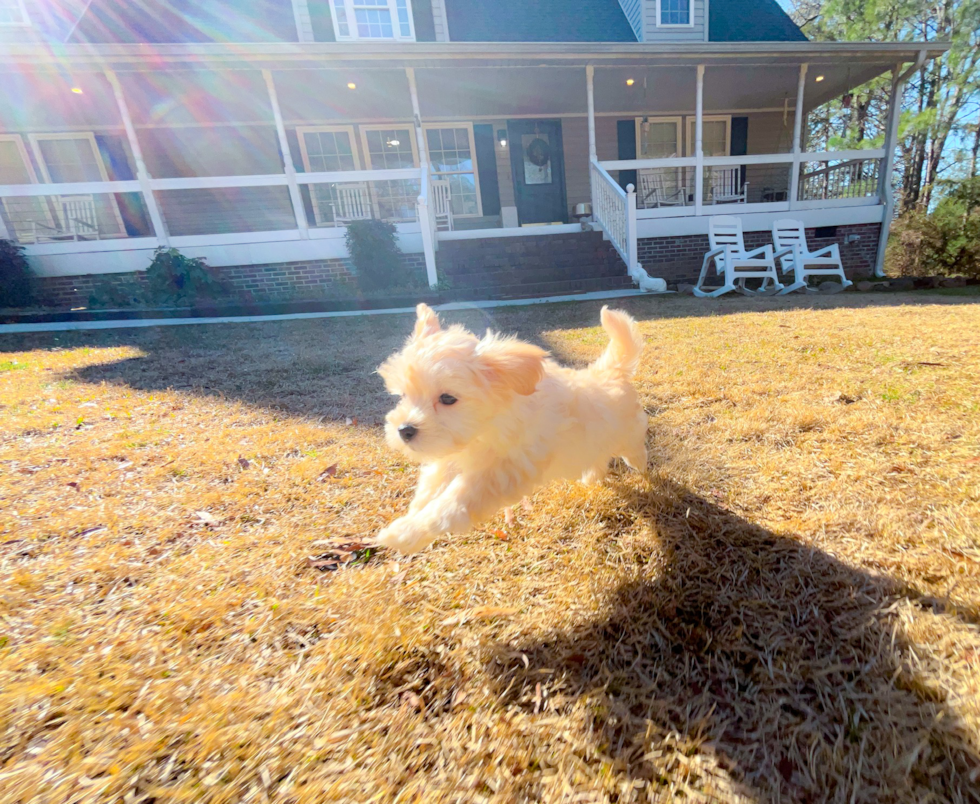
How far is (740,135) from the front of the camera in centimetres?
1466

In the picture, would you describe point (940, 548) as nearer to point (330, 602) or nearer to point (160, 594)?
point (330, 602)

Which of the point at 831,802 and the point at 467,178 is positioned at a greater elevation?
the point at 467,178

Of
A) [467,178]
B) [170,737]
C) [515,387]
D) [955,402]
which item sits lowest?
[955,402]

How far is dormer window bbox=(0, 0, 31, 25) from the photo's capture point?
11039mm

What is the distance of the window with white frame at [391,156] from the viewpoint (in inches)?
480

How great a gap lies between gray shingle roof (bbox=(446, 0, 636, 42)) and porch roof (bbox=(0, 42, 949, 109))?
8.68ft

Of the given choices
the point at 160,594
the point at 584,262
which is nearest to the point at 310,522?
the point at 160,594

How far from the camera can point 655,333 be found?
19.9ft

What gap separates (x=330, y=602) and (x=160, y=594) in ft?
2.29

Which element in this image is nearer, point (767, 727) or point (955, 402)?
point (767, 727)

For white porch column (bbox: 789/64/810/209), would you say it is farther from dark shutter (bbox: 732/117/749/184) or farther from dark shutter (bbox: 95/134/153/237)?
dark shutter (bbox: 95/134/153/237)

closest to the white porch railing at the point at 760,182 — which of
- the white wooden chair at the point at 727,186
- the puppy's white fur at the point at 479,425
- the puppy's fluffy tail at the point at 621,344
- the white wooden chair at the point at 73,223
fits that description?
the white wooden chair at the point at 727,186

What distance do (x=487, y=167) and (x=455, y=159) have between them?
3.33 ft

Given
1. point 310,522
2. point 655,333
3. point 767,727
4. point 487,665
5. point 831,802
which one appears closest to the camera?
point 831,802
